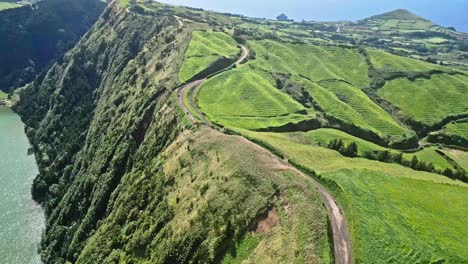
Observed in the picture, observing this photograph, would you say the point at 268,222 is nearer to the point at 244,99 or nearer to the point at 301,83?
the point at 244,99

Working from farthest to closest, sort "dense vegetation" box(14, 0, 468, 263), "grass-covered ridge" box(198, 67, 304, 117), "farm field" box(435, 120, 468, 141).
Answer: "farm field" box(435, 120, 468, 141) → "grass-covered ridge" box(198, 67, 304, 117) → "dense vegetation" box(14, 0, 468, 263)

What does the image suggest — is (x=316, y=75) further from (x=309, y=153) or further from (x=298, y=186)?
(x=298, y=186)

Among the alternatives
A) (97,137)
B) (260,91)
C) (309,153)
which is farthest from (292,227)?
(97,137)

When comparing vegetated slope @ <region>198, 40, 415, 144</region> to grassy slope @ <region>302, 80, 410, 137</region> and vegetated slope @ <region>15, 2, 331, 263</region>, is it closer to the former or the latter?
grassy slope @ <region>302, 80, 410, 137</region>

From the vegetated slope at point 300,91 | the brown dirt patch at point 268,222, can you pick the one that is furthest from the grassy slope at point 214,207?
the vegetated slope at point 300,91

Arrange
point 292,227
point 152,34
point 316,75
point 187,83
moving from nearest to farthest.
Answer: point 292,227 → point 187,83 → point 316,75 → point 152,34

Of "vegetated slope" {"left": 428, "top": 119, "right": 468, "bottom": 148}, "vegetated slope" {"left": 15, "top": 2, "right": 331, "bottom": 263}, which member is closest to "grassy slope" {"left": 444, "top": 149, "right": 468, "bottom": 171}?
"vegetated slope" {"left": 428, "top": 119, "right": 468, "bottom": 148}

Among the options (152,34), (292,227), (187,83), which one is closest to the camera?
(292,227)
